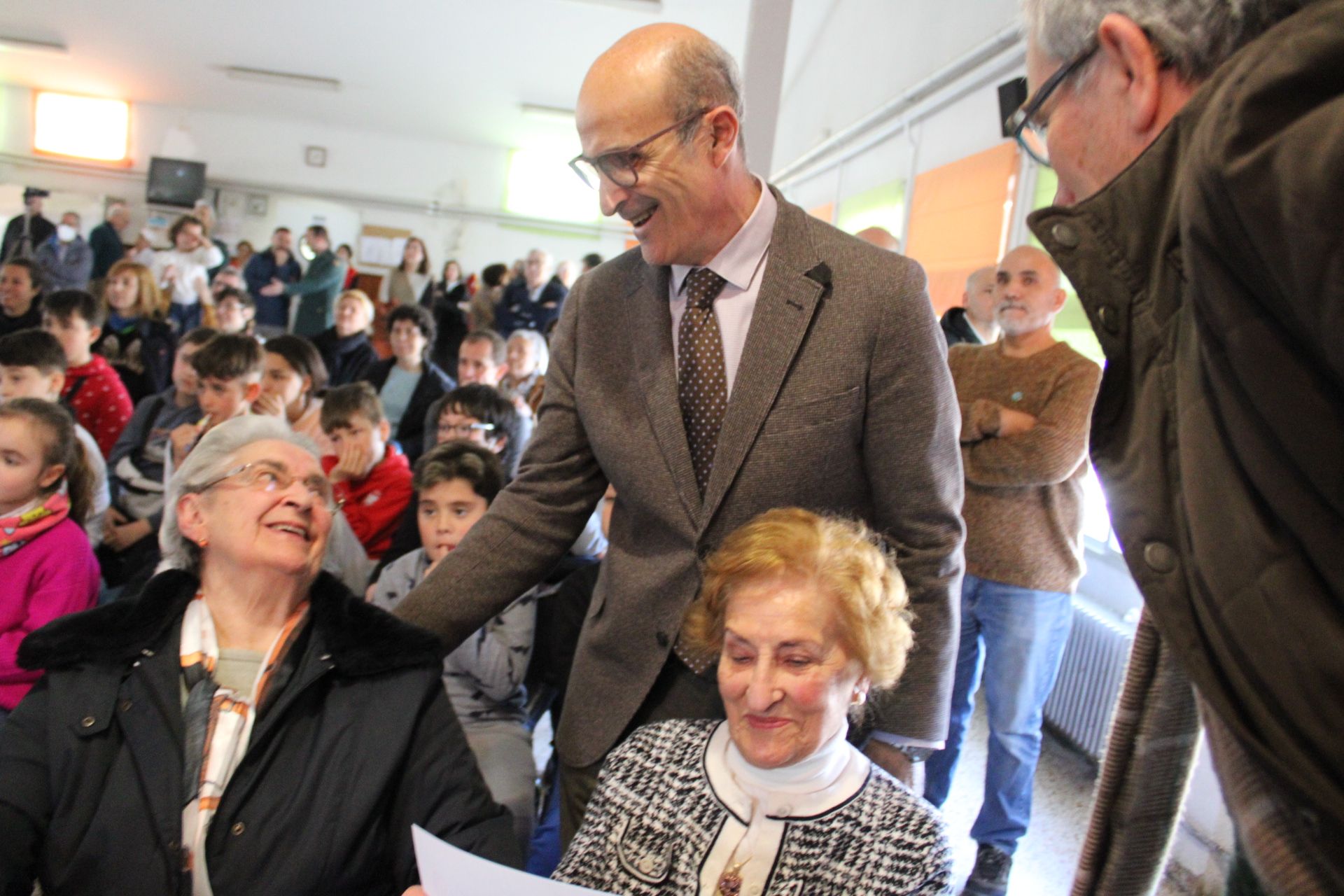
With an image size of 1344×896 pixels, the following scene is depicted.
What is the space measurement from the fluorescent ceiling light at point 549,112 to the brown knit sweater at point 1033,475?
32.8 ft

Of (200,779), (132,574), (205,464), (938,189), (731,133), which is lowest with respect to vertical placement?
(132,574)

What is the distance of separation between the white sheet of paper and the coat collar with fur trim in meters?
0.40

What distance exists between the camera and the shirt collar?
1.42 m

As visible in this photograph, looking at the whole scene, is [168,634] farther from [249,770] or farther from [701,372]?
[701,372]

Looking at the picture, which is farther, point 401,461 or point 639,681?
point 401,461

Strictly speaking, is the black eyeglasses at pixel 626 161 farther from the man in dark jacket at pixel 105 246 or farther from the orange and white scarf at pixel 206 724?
the man in dark jacket at pixel 105 246

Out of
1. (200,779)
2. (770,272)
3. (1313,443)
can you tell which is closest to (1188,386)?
(1313,443)

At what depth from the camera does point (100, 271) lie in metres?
11.2

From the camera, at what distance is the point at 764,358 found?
1337 mm

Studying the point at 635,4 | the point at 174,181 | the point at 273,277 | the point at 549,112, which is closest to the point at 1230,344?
the point at 635,4

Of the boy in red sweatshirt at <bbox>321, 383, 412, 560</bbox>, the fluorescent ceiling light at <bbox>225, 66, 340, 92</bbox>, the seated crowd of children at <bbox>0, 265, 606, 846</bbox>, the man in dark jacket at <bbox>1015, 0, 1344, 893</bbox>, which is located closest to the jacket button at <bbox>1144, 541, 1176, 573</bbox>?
the man in dark jacket at <bbox>1015, 0, 1344, 893</bbox>

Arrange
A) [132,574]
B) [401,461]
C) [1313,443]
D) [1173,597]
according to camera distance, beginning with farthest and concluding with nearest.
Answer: [401,461] → [132,574] → [1173,597] → [1313,443]

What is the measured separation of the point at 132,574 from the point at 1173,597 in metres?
3.34

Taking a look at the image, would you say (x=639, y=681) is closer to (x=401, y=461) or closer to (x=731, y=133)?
(x=731, y=133)
